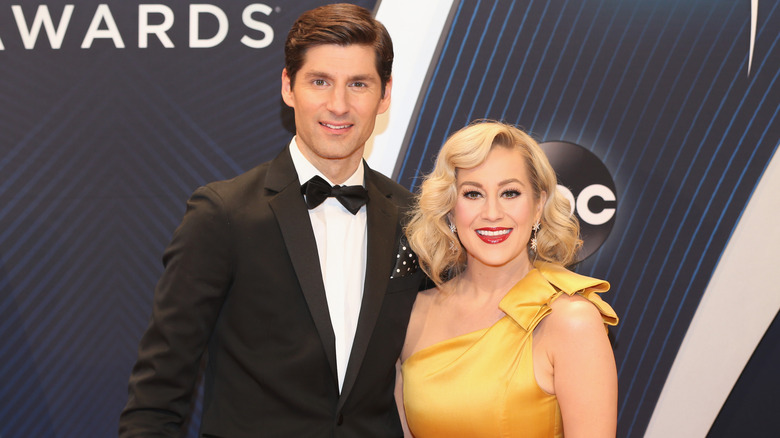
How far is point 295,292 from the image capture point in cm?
186

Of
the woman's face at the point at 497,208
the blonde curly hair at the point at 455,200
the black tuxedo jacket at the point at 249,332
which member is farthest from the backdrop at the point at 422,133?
the black tuxedo jacket at the point at 249,332

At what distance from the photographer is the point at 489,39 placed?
276 centimetres

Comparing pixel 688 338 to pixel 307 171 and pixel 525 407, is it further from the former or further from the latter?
pixel 307 171

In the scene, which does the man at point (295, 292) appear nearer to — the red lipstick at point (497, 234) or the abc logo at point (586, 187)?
the red lipstick at point (497, 234)

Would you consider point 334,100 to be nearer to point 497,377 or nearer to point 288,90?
point 288,90

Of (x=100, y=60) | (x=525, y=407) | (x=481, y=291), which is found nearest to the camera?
(x=525, y=407)

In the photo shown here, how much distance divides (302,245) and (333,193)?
0.62 ft

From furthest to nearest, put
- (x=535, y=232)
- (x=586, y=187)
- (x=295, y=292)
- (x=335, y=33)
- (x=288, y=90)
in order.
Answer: (x=586, y=187) → (x=535, y=232) → (x=288, y=90) → (x=335, y=33) → (x=295, y=292)

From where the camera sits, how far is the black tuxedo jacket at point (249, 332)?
1.82m

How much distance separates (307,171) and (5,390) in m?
1.74

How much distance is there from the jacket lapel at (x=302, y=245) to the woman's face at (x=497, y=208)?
503mm

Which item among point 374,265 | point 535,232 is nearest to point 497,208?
point 535,232

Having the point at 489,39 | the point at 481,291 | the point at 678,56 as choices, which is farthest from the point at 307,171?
the point at 678,56

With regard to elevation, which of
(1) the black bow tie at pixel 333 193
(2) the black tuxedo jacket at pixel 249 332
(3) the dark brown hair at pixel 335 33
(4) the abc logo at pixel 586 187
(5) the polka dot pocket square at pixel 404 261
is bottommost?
(2) the black tuxedo jacket at pixel 249 332
